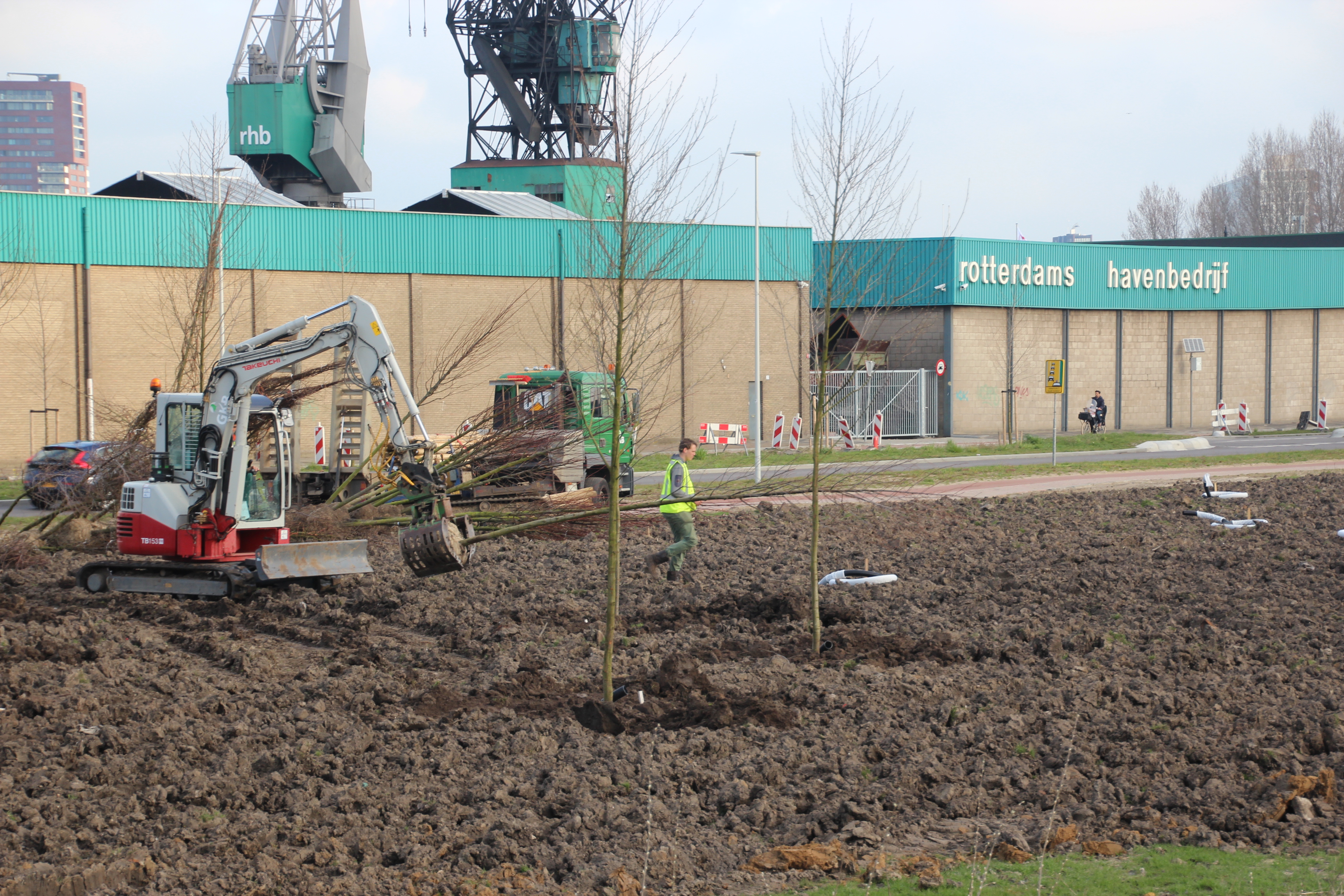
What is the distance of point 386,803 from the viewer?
6691 mm

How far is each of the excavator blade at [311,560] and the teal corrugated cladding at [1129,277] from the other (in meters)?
28.3

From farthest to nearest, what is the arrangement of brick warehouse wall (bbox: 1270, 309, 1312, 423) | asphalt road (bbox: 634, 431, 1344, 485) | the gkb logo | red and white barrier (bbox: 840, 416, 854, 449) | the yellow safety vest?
brick warehouse wall (bbox: 1270, 309, 1312, 423) < the gkb logo < red and white barrier (bbox: 840, 416, 854, 449) < asphalt road (bbox: 634, 431, 1344, 485) < the yellow safety vest

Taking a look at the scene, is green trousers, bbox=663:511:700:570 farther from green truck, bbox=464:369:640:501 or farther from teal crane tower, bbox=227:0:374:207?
teal crane tower, bbox=227:0:374:207

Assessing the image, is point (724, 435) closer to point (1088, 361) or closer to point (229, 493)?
point (1088, 361)

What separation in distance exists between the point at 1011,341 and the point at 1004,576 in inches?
1283

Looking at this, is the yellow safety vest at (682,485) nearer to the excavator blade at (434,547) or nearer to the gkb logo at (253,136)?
the excavator blade at (434,547)

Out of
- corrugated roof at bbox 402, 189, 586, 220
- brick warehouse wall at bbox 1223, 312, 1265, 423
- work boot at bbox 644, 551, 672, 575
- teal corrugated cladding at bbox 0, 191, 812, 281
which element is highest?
corrugated roof at bbox 402, 189, 586, 220

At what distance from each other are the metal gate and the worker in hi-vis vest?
2838 cm

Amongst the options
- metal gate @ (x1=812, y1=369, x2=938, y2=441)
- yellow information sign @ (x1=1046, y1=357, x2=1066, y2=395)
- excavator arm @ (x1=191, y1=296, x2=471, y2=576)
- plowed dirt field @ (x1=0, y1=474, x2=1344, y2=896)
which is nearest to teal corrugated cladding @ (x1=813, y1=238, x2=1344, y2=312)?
metal gate @ (x1=812, y1=369, x2=938, y2=441)

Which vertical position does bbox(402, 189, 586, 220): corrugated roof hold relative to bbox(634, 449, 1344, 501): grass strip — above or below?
above

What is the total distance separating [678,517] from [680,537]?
1.34 ft

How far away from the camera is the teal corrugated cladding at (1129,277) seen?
142 ft

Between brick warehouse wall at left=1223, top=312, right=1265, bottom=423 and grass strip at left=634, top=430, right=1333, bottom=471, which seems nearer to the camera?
grass strip at left=634, top=430, right=1333, bottom=471

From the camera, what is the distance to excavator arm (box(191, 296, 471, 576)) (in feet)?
32.4
